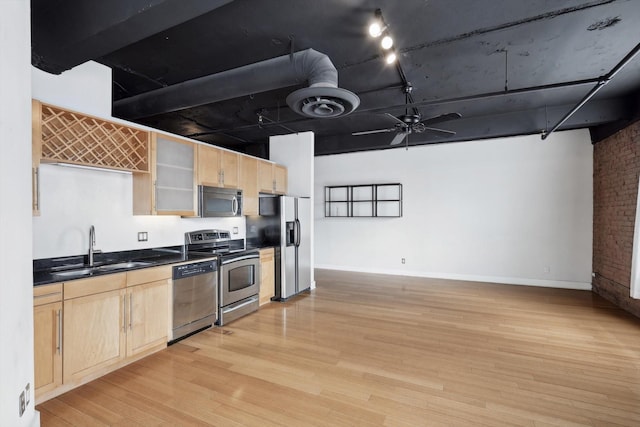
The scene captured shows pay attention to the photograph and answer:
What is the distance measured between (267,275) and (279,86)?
10.2ft

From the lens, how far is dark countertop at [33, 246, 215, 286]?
256 centimetres

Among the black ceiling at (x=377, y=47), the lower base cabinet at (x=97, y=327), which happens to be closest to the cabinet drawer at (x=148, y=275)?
the lower base cabinet at (x=97, y=327)

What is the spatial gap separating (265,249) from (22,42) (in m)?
4.04

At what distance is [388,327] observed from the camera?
396cm

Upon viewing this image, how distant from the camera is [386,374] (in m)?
2.79

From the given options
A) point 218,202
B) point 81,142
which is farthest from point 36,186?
point 218,202

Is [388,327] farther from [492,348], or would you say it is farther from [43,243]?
[43,243]

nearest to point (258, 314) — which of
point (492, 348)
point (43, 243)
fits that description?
point (43, 243)

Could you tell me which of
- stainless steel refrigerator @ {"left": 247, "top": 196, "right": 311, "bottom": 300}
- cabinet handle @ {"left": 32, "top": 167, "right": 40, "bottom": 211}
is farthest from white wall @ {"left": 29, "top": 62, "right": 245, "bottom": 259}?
stainless steel refrigerator @ {"left": 247, "top": 196, "right": 311, "bottom": 300}

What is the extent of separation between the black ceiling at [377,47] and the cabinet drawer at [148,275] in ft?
6.53

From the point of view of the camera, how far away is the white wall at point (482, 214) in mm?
5863

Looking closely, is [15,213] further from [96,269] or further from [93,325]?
[96,269]

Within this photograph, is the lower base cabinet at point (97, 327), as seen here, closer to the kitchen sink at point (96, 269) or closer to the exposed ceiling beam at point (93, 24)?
the kitchen sink at point (96, 269)

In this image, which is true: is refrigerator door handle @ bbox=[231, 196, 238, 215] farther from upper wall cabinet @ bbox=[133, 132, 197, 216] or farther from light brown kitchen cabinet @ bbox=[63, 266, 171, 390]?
light brown kitchen cabinet @ bbox=[63, 266, 171, 390]
